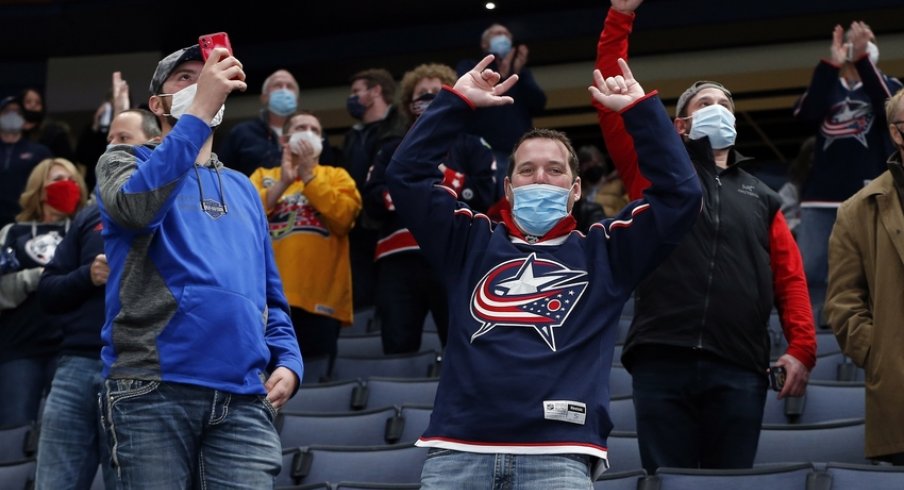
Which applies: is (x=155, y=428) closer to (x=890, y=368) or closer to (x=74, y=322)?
(x=74, y=322)

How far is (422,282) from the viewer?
5.35 m

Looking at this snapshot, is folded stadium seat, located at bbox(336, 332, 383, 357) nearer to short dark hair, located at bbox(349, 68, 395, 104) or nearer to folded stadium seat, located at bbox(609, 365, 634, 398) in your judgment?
short dark hair, located at bbox(349, 68, 395, 104)

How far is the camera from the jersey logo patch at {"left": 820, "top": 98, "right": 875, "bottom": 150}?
19.1ft

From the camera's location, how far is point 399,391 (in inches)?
197

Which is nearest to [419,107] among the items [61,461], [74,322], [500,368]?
[74,322]

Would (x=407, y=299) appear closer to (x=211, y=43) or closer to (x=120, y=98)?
(x=120, y=98)

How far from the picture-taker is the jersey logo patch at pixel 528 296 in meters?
2.69

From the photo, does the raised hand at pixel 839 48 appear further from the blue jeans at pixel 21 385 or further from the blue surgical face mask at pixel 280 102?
the blue jeans at pixel 21 385

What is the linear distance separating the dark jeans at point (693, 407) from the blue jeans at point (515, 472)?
103 centimetres

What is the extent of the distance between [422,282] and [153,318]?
282 centimetres

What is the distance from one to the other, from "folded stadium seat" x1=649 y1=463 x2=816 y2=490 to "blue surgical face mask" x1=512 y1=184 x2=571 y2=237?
912mm

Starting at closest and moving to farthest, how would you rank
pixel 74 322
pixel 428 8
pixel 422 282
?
pixel 74 322 < pixel 422 282 < pixel 428 8

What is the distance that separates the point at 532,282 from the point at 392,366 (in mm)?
2696

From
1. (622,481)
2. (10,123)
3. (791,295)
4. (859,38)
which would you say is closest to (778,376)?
(791,295)
